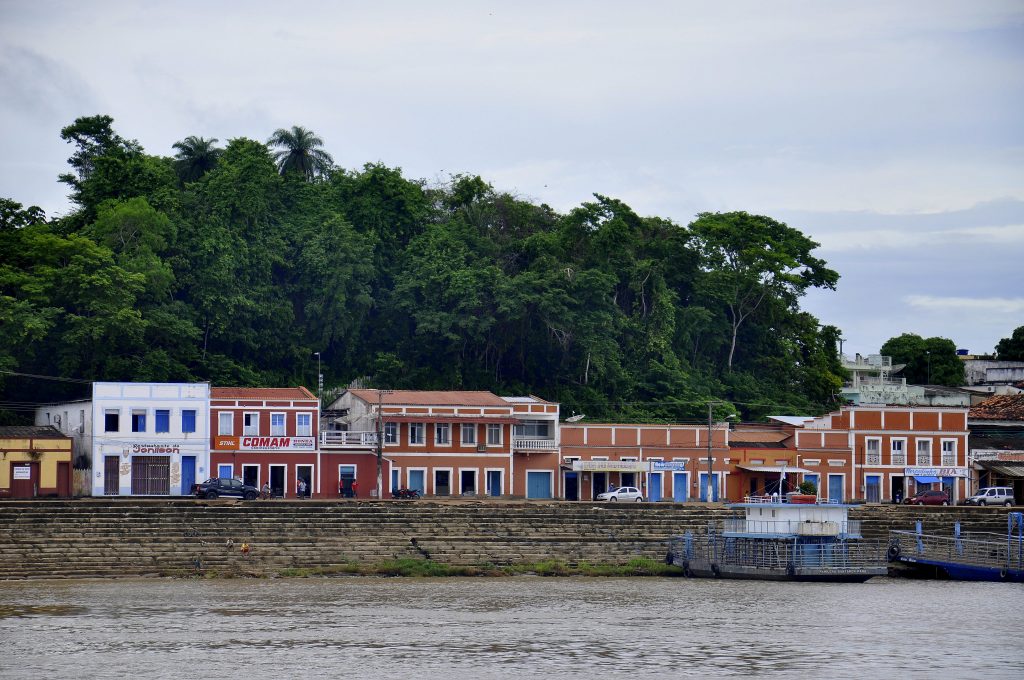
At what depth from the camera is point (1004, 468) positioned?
86.3 meters

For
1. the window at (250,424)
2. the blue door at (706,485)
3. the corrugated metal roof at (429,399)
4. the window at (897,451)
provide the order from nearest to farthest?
the window at (250,424)
the corrugated metal roof at (429,399)
the blue door at (706,485)
the window at (897,451)

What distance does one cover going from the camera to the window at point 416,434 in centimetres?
7956

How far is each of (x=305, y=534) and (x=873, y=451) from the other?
3648 centimetres

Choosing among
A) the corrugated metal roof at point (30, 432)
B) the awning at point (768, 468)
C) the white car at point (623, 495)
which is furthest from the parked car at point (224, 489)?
the awning at point (768, 468)

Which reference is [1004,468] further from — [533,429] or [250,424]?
[250,424]

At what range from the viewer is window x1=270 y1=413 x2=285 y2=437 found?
250 ft

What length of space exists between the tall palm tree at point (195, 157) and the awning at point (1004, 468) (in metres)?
51.8

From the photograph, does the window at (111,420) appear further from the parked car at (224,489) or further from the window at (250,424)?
the window at (250,424)

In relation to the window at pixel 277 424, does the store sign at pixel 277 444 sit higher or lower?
lower

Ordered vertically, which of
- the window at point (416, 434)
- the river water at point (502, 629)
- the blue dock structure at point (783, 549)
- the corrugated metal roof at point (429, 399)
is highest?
the corrugated metal roof at point (429, 399)

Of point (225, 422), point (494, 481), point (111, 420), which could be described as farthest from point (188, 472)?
point (494, 481)

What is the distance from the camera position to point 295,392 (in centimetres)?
7831

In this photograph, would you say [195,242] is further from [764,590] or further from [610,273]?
[764,590]

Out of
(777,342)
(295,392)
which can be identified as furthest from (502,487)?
(777,342)
